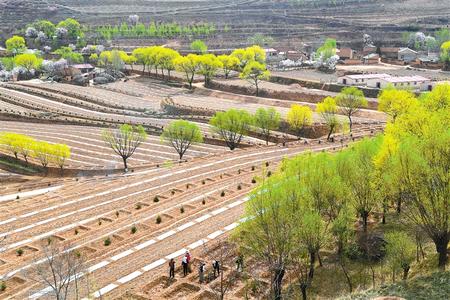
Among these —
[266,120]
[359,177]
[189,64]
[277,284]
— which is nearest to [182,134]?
[266,120]

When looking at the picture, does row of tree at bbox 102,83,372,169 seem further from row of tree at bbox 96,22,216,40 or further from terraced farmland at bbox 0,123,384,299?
row of tree at bbox 96,22,216,40

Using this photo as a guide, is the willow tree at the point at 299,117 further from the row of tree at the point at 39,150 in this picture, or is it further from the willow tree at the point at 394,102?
the row of tree at the point at 39,150

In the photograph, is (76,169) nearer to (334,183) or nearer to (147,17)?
(334,183)

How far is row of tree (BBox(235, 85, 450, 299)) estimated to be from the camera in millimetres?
19938

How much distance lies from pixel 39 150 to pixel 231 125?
22.5 m

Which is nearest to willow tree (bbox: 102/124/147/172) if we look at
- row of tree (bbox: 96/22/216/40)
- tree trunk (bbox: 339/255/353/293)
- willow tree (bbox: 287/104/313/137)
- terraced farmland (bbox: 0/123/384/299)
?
terraced farmland (bbox: 0/123/384/299)

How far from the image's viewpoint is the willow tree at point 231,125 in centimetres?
6316

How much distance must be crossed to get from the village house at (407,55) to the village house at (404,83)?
1476 inches

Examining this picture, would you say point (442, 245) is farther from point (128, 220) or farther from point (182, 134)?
point (182, 134)

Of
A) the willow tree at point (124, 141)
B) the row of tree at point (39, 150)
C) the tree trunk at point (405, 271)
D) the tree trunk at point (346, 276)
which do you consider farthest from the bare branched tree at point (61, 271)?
the row of tree at point (39, 150)

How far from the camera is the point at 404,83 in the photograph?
85562mm

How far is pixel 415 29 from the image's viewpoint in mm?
147500

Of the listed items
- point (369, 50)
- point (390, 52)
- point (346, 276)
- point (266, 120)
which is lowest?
point (266, 120)

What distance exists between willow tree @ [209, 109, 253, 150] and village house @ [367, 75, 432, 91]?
3340cm
